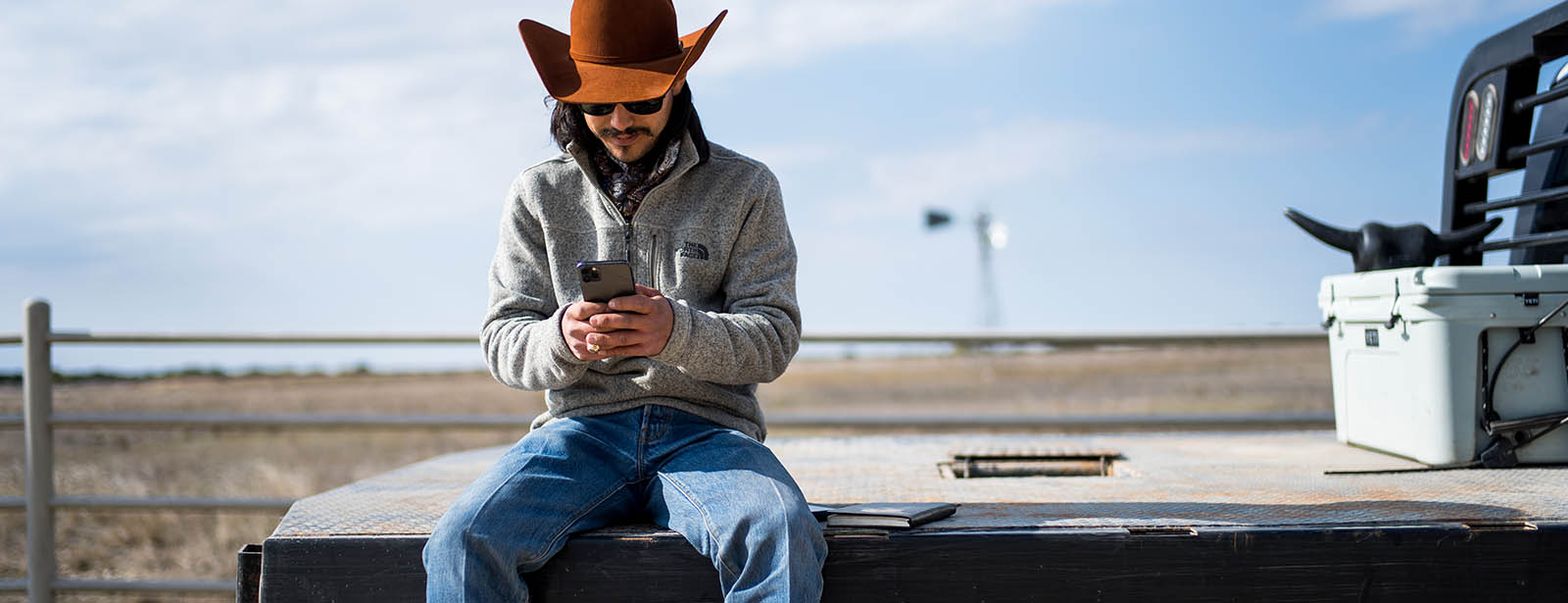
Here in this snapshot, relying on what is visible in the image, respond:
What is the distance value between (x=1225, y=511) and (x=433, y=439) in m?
16.9

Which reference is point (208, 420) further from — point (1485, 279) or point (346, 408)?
point (346, 408)

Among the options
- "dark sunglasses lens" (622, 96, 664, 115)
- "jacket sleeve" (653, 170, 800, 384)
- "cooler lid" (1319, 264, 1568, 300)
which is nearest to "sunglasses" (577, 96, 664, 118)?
"dark sunglasses lens" (622, 96, 664, 115)

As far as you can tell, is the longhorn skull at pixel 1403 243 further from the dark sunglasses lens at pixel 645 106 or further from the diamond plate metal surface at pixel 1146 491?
the dark sunglasses lens at pixel 645 106

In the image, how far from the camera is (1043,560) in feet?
5.16

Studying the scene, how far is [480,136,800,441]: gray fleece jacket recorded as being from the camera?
68.7 inches

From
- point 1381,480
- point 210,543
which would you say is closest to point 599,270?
point 1381,480

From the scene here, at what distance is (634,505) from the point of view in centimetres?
172

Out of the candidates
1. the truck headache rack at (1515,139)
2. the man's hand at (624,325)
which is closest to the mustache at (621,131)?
the man's hand at (624,325)

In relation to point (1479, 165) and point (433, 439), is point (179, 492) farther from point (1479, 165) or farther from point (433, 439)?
point (1479, 165)

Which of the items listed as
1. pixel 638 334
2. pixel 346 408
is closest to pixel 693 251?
pixel 638 334

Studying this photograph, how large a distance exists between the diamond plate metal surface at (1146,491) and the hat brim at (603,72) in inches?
27.7

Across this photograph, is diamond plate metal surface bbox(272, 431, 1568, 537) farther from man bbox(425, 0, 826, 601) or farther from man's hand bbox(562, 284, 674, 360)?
man's hand bbox(562, 284, 674, 360)

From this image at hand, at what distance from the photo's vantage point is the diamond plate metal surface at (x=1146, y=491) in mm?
1661

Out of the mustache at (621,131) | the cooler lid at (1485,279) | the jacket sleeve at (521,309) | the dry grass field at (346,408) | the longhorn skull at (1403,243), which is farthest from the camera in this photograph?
the dry grass field at (346,408)
